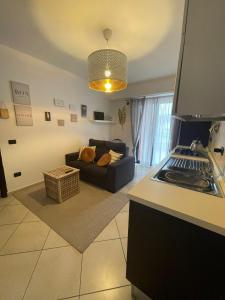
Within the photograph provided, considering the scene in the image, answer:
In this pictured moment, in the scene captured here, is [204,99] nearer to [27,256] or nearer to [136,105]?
[27,256]

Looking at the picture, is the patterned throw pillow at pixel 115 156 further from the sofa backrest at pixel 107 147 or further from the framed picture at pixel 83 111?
the framed picture at pixel 83 111

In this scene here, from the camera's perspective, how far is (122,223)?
1.82 metres

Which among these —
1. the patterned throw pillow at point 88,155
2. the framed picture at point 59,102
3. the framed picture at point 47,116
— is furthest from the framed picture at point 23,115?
the patterned throw pillow at point 88,155

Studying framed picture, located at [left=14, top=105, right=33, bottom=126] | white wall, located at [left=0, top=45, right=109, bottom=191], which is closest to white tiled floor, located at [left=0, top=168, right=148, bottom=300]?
white wall, located at [left=0, top=45, right=109, bottom=191]

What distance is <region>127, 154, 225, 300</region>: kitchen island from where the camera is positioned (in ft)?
2.06

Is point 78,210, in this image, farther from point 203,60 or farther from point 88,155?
point 203,60

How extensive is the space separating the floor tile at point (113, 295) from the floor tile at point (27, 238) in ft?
2.40

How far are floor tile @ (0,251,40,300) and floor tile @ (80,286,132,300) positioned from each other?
526mm

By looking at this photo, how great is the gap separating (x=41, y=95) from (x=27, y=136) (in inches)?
35.3

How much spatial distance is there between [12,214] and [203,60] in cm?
274

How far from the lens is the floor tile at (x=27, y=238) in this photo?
143 centimetres

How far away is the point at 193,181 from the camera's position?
3.60ft

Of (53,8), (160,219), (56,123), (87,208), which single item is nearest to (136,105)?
(56,123)

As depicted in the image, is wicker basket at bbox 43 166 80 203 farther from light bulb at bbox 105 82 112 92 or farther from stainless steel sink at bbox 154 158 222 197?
stainless steel sink at bbox 154 158 222 197
